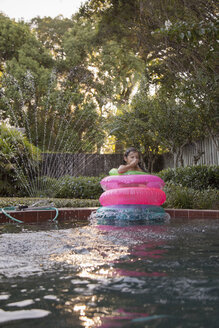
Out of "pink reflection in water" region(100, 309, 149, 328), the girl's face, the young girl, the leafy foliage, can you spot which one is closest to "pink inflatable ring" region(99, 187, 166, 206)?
the young girl

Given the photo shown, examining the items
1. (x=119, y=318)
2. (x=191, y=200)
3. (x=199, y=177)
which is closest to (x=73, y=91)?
(x=199, y=177)

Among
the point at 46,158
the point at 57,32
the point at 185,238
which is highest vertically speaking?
the point at 57,32

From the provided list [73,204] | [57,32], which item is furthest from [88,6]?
[57,32]

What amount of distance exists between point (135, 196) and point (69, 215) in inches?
55.2

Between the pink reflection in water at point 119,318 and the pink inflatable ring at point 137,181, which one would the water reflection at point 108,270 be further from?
the pink inflatable ring at point 137,181

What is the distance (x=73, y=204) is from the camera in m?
7.10

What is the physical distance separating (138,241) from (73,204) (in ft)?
12.8

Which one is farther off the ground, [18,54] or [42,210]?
[18,54]

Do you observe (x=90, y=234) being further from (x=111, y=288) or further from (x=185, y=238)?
(x=111, y=288)

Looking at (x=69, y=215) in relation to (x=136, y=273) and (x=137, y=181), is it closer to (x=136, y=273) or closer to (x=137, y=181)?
(x=137, y=181)

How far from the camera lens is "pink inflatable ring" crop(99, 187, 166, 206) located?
5156 millimetres

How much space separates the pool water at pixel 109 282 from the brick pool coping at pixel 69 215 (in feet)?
6.96

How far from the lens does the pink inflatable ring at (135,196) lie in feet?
16.9

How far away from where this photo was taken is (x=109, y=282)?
76.1 inches
